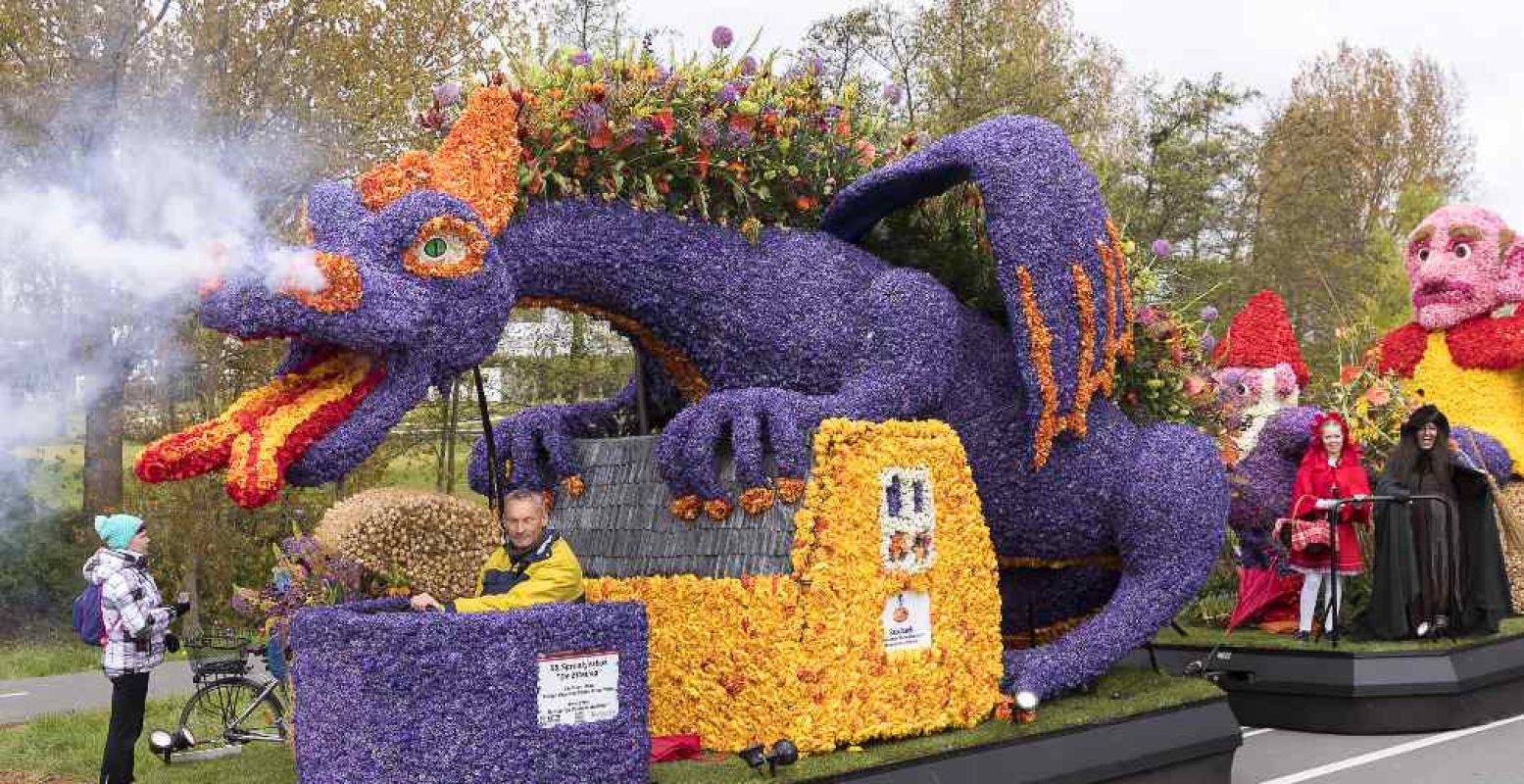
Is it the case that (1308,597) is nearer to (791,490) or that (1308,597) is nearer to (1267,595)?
(1267,595)

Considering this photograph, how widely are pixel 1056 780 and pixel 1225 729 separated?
4.09 ft

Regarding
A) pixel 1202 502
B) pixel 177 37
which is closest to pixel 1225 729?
pixel 1202 502

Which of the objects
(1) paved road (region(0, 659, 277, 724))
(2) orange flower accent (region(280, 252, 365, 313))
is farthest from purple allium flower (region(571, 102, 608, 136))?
(1) paved road (region(0, 659, 277, 724))

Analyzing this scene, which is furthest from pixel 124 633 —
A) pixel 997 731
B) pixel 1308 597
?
pixel 1308 597

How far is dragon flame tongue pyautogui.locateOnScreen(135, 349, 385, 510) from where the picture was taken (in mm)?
4273

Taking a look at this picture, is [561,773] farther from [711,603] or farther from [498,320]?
[498,320]

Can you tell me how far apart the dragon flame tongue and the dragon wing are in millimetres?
2251

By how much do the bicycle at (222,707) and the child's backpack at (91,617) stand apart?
533 millimetres

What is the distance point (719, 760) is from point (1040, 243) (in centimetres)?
236

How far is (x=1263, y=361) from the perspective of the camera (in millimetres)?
11383

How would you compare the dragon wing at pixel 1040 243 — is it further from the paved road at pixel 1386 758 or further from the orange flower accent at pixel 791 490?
the paved road at pixel 1386 758

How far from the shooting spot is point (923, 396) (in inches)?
215

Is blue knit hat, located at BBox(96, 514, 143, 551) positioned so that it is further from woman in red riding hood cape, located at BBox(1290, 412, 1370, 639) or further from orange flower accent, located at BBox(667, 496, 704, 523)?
woman in red riding hood cape, located at BBox(1290, 412, 1370, 639)

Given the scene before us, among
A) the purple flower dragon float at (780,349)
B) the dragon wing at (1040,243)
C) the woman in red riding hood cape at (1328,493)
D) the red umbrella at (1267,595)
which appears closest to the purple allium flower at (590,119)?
the purple flower dragon float at (780,349)
